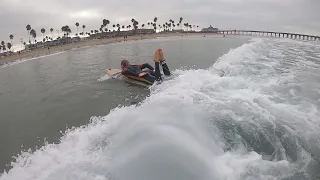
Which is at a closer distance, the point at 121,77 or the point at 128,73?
the point at 128,73

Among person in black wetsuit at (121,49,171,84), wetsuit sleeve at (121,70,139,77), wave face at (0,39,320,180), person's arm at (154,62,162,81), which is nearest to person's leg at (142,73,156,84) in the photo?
person in black wetsuit at (121,49,171,84)

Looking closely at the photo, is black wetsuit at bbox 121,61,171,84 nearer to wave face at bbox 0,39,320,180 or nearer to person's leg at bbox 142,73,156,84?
person's leg at bbox 142,73,156,84

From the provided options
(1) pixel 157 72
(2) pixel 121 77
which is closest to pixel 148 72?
(1) pixel 157 72

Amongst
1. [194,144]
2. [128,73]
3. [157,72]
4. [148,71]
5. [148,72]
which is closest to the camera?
[194,144]

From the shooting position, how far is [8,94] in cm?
2084

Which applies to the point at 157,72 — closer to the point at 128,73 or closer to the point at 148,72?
the point at 148,72

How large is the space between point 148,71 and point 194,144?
450 inches

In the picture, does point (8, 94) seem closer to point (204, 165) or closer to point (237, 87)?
point (237, 87)

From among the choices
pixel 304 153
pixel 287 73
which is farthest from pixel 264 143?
pixel 287 73

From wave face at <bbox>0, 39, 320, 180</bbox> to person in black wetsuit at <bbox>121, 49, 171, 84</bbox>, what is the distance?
563cm

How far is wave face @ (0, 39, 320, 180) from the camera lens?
23.4 ft

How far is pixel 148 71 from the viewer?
18984 millimetres

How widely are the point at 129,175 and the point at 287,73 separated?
49.0 ft

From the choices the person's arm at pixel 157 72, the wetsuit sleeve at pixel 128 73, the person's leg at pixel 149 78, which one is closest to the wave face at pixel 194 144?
the person's arm at pixel 157 72
